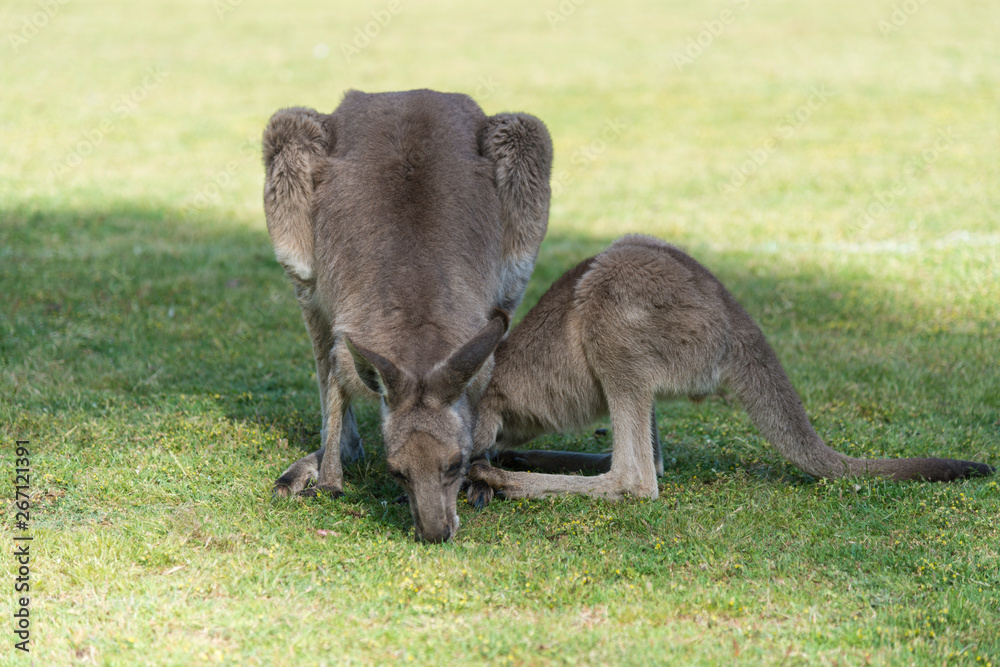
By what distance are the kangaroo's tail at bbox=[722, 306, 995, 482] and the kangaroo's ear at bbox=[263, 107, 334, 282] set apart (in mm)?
2045

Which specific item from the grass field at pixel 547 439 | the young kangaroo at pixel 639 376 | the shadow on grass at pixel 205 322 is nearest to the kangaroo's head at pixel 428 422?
the grass field at pixel 547 439

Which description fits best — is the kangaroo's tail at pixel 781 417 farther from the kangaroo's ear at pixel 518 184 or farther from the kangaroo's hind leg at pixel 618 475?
the kangaroo's ear at pixel 518 184

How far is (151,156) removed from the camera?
13125mm

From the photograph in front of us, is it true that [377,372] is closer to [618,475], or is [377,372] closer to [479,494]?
[479,494]

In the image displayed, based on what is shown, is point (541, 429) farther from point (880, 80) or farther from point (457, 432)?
point (880, 80)

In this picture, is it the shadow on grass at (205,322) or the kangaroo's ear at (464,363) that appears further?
the shadow on grass at (205,322)

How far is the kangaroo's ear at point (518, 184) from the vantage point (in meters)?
4.72

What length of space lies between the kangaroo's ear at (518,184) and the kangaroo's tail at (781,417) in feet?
3.62

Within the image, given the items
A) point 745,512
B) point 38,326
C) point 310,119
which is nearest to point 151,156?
point 38,326

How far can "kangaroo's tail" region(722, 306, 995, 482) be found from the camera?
14.1 ft

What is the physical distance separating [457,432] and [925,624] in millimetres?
1787

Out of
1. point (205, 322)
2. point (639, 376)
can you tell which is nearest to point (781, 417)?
point (639, 376)

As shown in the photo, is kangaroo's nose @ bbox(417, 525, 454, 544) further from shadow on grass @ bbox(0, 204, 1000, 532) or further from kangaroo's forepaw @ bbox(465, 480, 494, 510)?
shadow on grass @ bbox(0, 204, 1000, 532)

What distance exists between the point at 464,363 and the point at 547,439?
6.04 feet
